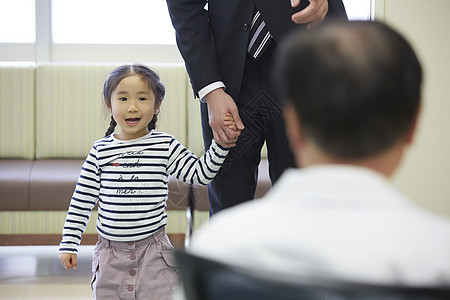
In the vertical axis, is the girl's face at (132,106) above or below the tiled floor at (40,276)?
above

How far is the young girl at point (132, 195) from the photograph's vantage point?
158 cm

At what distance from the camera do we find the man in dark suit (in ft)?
4.74

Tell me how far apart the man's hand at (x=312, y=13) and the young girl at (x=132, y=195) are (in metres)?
0.42

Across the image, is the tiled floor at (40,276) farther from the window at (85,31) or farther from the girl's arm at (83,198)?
the window at (85,31)

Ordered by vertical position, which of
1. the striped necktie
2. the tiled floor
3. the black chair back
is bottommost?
the tiled floor

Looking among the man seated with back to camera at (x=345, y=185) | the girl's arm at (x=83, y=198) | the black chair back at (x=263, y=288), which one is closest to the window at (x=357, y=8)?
the girl's arm at (x=83, y=198)

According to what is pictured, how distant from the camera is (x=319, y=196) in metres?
0.54

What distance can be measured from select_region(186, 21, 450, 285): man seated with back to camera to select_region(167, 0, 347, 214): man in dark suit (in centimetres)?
83

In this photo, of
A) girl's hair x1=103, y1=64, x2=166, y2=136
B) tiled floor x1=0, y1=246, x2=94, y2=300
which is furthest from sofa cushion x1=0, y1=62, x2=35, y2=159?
girl's hair x1=103, y1=64, x2=166, y2=136

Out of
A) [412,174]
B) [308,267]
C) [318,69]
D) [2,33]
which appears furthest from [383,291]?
[2,33]

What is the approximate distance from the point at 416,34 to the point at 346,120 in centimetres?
368

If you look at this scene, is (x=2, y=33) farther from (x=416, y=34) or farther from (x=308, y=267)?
(x=308, y=267)

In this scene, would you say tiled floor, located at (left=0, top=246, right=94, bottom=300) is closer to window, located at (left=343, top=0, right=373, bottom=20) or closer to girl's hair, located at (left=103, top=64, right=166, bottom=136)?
girl's hair, located at (left=103, top=64, right=166, bottom=136)

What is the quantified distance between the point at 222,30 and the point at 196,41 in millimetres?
77
